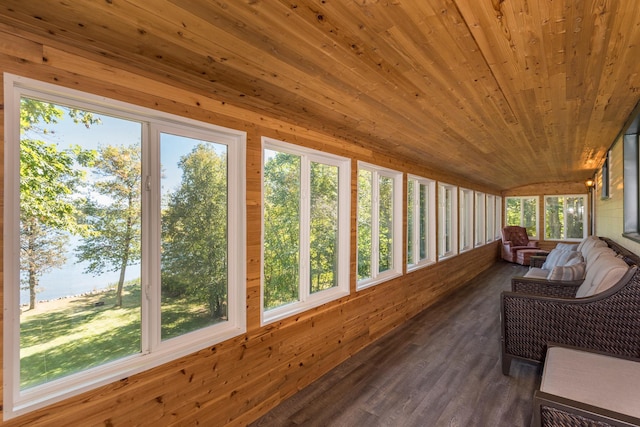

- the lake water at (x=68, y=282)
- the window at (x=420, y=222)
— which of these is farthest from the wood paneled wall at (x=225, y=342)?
the window at (x=420, y=222)

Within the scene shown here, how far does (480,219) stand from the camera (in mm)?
8008

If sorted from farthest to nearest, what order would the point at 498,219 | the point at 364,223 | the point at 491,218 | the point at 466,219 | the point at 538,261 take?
the point at 498,219, the point at 491,218, the point at 466,219, the point at 538,261, the point at 364,223

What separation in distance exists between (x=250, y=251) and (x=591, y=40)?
7.62 ft

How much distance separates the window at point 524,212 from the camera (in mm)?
9539

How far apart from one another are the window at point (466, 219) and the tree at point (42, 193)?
21.2 ft

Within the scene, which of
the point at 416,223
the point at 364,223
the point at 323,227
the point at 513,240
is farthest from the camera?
the point at 513,240

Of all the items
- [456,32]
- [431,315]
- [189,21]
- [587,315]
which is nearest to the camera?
[189,21]

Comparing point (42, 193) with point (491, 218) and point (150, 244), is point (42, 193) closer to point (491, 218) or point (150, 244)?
point (150, 244)

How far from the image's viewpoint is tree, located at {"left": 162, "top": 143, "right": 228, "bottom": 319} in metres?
1.85

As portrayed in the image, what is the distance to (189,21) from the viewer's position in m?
1.29

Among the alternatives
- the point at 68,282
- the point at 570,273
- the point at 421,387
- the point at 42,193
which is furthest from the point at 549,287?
the point at 42,193

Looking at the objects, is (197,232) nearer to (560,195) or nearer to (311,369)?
→ (311,369)

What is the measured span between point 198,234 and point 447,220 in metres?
5.21

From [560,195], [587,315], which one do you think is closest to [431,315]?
[587,315]
